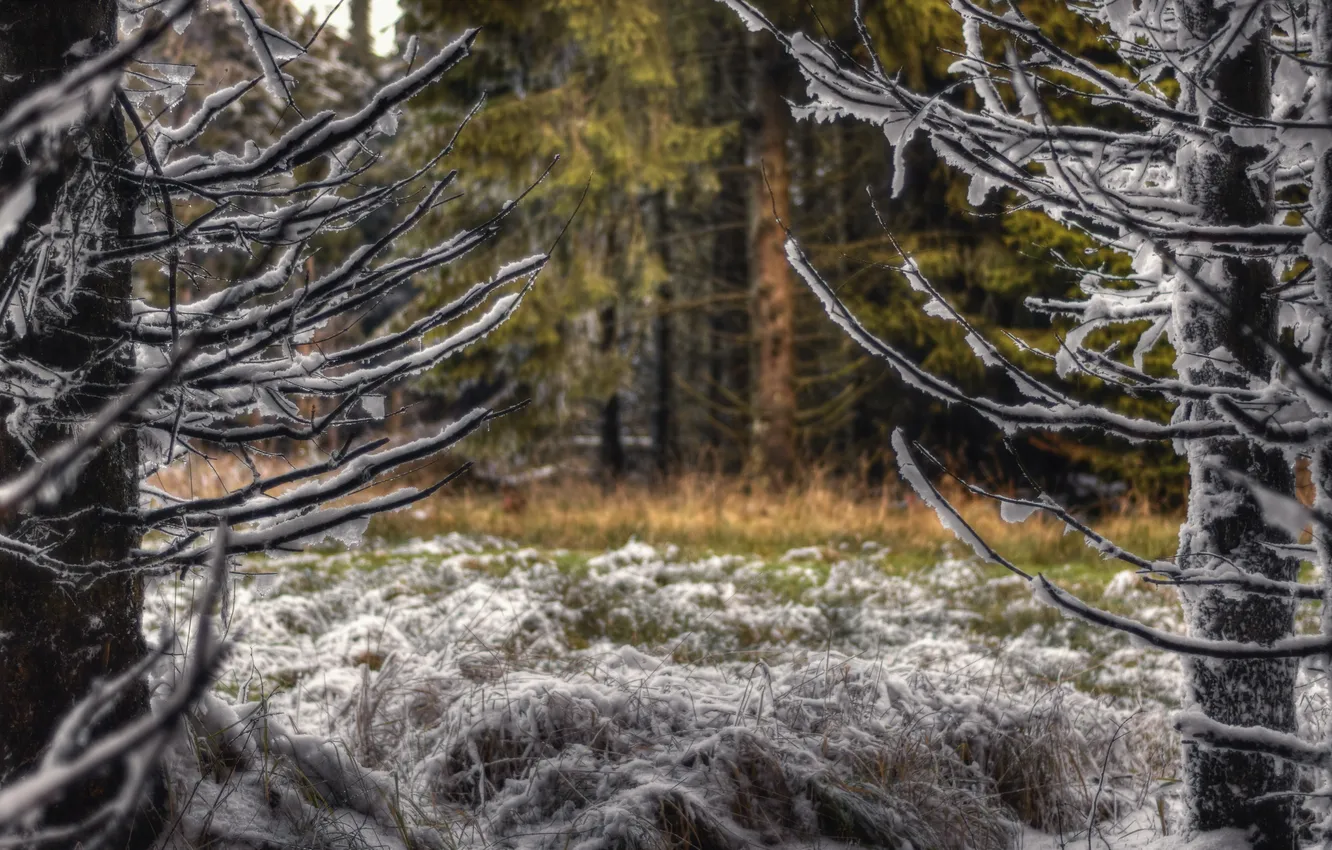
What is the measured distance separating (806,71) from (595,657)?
2.90m

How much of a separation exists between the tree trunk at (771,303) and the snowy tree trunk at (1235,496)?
31.6 ft

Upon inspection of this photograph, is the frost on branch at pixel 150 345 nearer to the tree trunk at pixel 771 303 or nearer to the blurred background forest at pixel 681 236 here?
the blurred background forest at pixel 681 236

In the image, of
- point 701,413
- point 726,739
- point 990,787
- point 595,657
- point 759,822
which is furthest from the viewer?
point 701,413

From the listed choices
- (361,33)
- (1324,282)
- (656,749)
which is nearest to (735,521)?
A: (656,749)

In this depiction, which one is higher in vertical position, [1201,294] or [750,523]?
[1201,294]

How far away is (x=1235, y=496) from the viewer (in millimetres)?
2480

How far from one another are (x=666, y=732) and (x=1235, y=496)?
1843 mm

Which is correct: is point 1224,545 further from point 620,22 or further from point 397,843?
point 620,22

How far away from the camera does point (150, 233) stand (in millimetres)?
2188

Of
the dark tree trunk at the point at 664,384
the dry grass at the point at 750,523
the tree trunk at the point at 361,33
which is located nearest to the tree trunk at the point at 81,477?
the dry grass at the point at 750,523

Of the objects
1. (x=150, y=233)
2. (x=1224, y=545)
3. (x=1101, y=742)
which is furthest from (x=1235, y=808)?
(x=150, y=233)

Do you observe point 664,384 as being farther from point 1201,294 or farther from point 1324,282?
point 1324,282

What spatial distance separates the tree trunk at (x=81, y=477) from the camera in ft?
6.79

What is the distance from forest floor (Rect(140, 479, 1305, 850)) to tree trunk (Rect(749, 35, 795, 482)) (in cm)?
611
